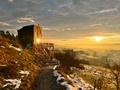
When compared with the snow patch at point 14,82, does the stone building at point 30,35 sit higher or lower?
→ higher

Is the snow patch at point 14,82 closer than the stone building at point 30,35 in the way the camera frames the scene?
Yes

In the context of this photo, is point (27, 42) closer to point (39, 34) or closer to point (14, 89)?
point (39, 34)

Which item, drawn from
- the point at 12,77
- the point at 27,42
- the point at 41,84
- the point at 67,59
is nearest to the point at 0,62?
the point at 12,77

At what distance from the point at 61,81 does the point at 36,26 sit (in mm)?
35451

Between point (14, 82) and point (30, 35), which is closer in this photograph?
point (14, 82)

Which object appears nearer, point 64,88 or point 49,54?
point 64,88

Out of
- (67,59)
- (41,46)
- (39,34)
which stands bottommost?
(67,59)

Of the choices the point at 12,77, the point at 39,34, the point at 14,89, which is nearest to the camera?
the point at 14,89

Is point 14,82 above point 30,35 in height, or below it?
below

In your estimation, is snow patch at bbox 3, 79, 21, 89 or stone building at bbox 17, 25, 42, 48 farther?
stone building at bbox 17, 25, 42, 48

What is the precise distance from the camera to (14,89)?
17.5 meters

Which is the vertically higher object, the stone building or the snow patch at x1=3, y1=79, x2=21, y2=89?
the stone building

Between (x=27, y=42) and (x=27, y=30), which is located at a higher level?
(x=27, y=30)

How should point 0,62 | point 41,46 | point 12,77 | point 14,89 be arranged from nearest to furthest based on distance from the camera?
point 14,89, point 12,77, point 0,62, point 41,46
